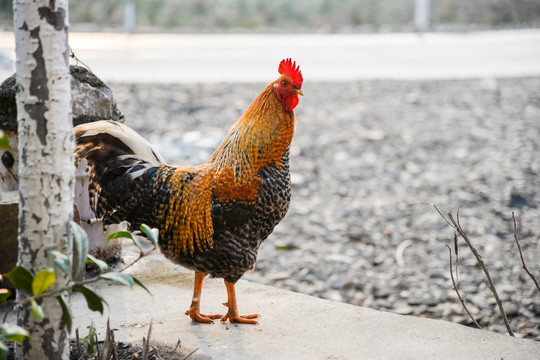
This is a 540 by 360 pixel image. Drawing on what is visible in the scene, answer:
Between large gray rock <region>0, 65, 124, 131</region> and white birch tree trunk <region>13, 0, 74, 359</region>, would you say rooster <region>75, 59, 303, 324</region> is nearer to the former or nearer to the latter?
large gray rock <region>0, 65, 124, 131</region>

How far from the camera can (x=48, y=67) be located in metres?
2.21

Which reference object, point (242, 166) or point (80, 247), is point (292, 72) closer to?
A: point (242, 166)

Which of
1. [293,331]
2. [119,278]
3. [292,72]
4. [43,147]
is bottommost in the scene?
[293,331]

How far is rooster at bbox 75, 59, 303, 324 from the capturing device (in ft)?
10.8

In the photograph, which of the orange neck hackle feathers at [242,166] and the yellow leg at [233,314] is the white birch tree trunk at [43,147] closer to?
the orange neck hackle feathers at [242,166]

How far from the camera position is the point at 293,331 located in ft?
10.5

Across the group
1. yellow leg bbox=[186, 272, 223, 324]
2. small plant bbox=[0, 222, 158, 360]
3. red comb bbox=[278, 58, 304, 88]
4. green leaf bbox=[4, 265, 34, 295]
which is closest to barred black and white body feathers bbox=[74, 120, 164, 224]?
yellow leg bbox=[186, 272, 223, 324]

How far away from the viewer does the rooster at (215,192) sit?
328cm

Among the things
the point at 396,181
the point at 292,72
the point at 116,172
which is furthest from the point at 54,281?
the point at 396,181

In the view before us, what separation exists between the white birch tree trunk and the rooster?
3.19 feet

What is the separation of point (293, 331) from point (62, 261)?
1.44 metres

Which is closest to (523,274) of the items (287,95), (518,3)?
(287,95)

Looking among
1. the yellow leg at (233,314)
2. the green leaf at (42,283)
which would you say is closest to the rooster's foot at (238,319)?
the yellow leg at (233,314)

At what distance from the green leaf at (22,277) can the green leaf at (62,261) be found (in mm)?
106
